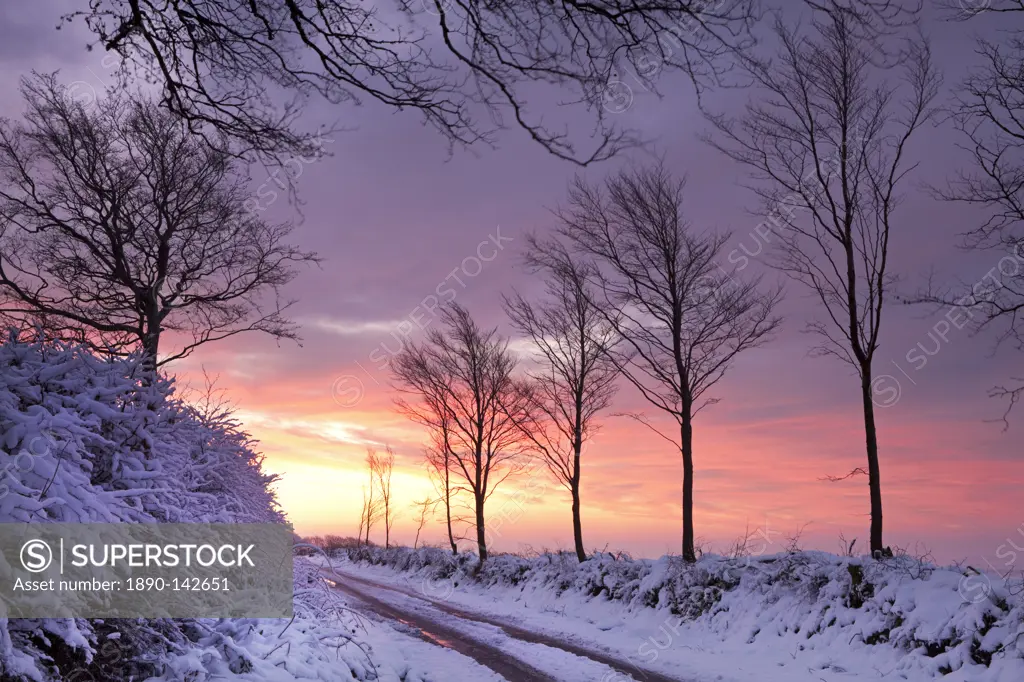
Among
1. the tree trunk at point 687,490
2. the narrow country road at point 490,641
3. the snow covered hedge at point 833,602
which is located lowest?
the narrow country road at point 490,641

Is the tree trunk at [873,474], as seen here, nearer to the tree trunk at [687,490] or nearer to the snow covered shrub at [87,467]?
the tree trunk at [687,490]

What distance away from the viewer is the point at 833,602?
1115 cm

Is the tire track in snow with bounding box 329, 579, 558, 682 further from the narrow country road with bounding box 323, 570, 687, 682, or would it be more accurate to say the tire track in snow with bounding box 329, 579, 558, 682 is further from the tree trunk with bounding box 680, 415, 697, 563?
the tree trunk with bounding box 680, 415, 697, 563

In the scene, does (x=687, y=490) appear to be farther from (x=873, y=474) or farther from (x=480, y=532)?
(x=480, y=532)

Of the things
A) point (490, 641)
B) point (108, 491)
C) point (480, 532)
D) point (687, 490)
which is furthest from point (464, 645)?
point (480, 532)

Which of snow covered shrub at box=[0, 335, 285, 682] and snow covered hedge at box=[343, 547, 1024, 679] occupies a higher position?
snow covered shrub at box=[0, 335, 285, 682]

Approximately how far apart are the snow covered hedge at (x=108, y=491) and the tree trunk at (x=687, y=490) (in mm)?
9598

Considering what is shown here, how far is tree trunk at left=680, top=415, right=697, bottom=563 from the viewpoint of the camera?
15.3 m

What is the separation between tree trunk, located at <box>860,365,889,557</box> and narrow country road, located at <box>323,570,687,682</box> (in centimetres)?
484

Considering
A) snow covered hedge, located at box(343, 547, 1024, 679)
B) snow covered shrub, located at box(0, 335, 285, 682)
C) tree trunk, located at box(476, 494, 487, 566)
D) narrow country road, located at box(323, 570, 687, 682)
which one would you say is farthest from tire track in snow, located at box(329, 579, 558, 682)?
tree trunk, located at box(476, 494, 487, 566)

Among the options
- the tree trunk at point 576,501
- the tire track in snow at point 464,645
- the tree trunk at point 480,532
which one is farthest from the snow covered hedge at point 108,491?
the tree trunk at point 480,532

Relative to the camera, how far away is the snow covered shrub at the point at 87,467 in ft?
15.2

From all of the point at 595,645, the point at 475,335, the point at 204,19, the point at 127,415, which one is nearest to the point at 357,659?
the point at 127,415

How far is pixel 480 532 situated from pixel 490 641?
1331 centimetres
